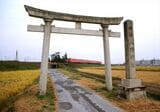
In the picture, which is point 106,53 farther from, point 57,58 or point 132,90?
point 57,58

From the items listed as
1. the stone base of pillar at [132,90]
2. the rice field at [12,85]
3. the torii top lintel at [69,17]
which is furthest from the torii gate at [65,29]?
the rice field at [12,85]

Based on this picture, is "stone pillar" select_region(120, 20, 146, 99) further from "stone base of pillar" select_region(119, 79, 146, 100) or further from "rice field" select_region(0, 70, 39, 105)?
"rice field" select_region(0, 70, 39, 105)

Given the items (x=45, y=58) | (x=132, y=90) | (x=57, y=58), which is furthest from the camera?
(x=57, y=58)

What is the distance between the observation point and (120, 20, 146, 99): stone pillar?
11.7m

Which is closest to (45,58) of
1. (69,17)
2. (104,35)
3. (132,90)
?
(69,17)

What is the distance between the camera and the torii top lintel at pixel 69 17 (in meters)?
12.9

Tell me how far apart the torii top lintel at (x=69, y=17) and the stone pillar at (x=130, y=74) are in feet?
7.46

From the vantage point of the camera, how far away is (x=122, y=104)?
1042 cm

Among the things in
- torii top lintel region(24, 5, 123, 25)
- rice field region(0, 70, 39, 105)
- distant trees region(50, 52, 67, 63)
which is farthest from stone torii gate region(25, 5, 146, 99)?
distant trees region(50, 52, 67, 63)

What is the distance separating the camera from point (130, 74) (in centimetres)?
1225

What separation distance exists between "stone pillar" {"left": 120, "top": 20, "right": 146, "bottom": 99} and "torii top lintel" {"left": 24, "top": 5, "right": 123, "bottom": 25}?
2275 mm

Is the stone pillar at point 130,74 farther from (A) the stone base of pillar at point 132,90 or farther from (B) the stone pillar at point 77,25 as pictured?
(B) the stone pillar at point 77,25

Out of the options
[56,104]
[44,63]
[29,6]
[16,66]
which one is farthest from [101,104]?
[16,66]

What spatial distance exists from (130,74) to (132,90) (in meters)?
1.01
